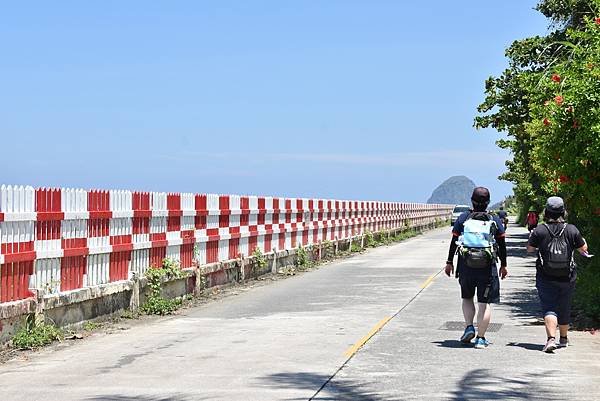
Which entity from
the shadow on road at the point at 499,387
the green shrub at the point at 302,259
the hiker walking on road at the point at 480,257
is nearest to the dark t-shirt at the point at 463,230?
the hiker walking on road at the point at 480,257

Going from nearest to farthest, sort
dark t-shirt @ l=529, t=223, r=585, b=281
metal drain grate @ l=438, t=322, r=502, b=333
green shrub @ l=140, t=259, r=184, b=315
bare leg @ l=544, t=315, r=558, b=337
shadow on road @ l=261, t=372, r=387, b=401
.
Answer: shadow on road @ l=261, t=372, r=387, b=401 → bare leg @ l=544, t=315, r=558, b=337 → dark t-shirt @ l=529, t=223, r=585, b=281 → metal drain grate @ l=438, t=322, r=502, b=333 → green shrub @ l=140, t=259, r=184, b=315

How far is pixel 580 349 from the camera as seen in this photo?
37.3 feet

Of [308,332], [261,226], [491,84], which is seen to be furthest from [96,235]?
[491,84]

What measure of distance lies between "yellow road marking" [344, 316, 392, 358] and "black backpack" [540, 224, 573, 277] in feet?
7.51

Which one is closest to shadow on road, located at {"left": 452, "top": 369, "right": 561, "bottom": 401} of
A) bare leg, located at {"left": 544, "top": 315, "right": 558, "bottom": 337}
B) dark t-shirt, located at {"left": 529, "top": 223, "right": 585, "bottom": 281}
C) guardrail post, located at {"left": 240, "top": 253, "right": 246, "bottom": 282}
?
bare leg, located at {"left": 544, "top": 315, "right": 558, "bottom": 337}

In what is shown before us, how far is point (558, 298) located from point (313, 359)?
292 centimetres

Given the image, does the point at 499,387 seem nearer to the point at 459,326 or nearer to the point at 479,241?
the point at 479,241

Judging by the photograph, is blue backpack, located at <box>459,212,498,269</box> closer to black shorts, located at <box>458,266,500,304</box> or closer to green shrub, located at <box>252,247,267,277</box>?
black shorts, located at <box>458,266,500,304</box>

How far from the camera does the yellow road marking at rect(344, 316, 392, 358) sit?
10.9m

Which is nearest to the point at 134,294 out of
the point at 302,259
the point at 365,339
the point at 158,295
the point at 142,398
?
the point at 158,295

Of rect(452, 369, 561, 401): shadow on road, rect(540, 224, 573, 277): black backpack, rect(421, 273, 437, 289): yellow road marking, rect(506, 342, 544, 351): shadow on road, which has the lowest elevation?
rect(506, 342, 544, 351): shadow on road

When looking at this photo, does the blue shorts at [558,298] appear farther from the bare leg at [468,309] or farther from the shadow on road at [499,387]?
the shadow on road at [499,387]

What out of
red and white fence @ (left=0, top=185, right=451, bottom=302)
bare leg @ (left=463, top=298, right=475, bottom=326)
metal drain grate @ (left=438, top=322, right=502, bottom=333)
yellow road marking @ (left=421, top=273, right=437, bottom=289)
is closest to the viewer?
red and white fence @ (left=0, top=185, right=451, bottom=302)

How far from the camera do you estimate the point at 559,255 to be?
1119 centimetres
